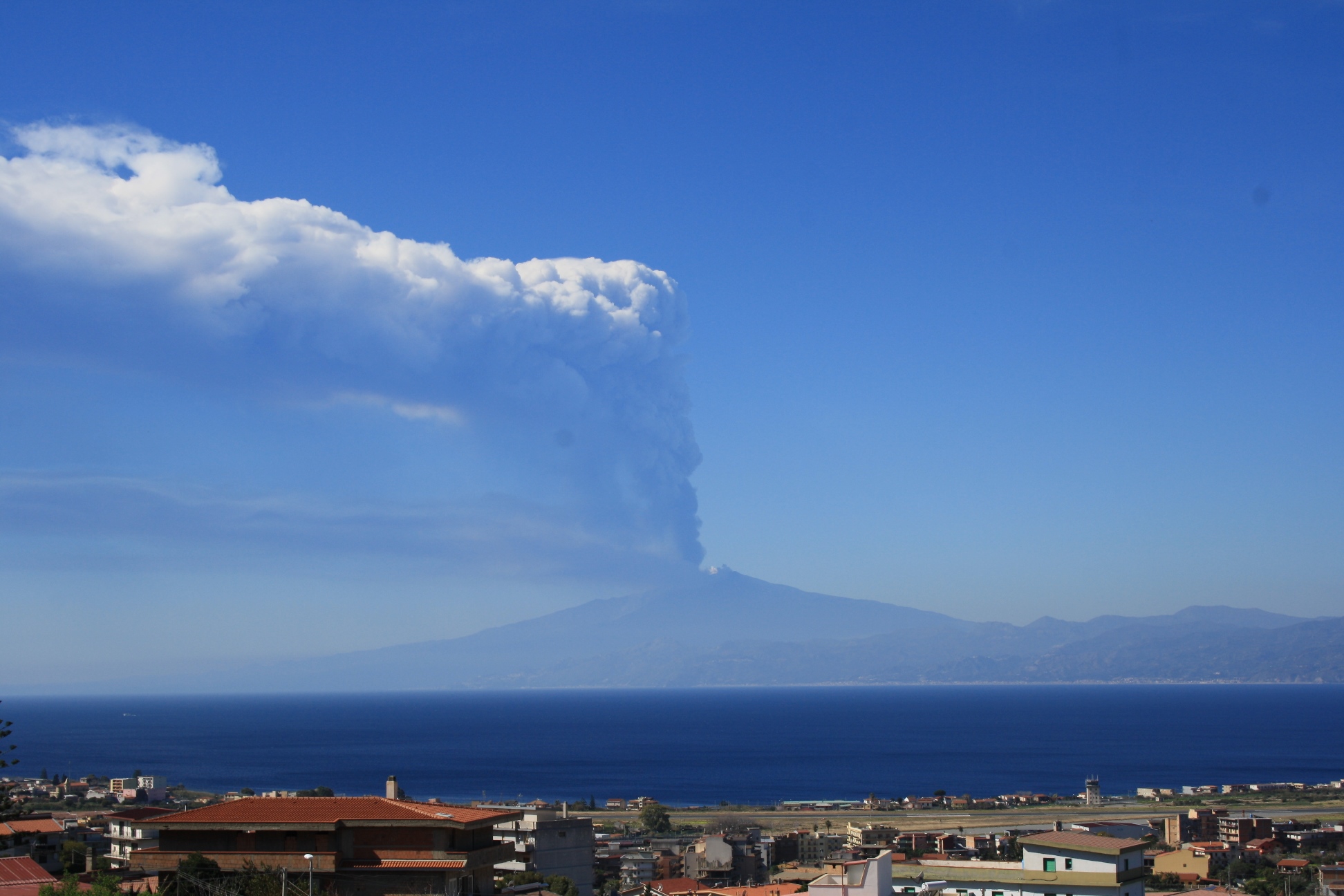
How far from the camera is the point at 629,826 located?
2516 inches

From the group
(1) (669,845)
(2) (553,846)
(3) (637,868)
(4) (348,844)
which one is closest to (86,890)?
(4) (348,844)

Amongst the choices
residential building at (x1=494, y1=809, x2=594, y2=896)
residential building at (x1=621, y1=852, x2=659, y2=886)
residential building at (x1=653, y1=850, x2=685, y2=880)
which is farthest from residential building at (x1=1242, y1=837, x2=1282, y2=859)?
residential building at (x1=494, y1=809, x2=594, y2=896)

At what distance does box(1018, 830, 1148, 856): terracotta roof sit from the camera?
758 inches

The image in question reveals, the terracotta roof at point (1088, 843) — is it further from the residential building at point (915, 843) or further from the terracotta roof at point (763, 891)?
the residential building at point (915, 843)

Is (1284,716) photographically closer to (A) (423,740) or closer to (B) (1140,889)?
(A) (423,740)

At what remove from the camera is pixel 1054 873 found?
62.7 feet

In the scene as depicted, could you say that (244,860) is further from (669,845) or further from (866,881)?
(669,845)

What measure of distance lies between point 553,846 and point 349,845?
47.8ft

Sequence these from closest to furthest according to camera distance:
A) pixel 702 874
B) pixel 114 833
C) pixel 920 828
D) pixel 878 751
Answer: pixel 114 833 → pixel 702 874 → pixel 920 828 → pixel 878 751

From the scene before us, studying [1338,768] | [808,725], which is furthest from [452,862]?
[808,725]

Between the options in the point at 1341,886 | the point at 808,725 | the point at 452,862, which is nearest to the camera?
the point at 452,862

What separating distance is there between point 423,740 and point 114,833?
116037 millimetres

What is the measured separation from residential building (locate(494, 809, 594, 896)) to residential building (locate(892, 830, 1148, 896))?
40.5 ft

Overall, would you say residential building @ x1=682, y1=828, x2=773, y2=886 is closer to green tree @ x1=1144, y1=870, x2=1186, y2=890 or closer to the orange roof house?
green tree @ x1=1144, y1=870, x2=1186, y2=890
